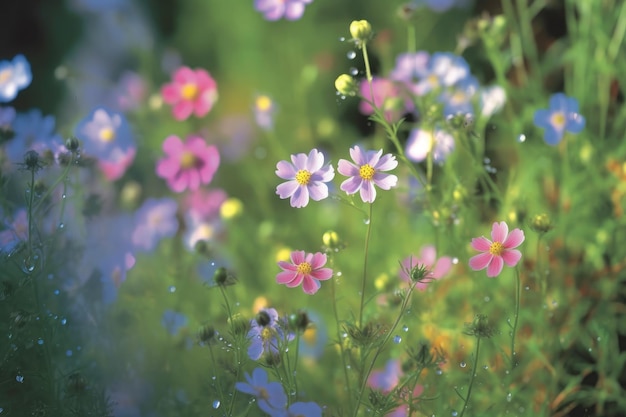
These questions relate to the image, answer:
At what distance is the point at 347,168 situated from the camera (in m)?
0.66

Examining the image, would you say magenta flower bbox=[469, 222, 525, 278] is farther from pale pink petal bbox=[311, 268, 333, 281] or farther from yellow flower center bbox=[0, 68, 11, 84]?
yellow flower center bbox=[0, 68, 11, 84]

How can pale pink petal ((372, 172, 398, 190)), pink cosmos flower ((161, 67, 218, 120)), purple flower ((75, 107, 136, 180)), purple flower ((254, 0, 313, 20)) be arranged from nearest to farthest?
pale pink petal ((372, 172, 398, 190)) < purple flower ((254, 0, 313, 20)) < purple flower ((75, 107, 136, 180)) < pink cosmos flower ((161, 67, 218, 120))

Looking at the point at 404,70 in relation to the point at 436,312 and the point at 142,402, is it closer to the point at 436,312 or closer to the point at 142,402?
the point at 436,312

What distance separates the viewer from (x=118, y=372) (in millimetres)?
872

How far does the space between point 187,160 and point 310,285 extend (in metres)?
A: 0.58

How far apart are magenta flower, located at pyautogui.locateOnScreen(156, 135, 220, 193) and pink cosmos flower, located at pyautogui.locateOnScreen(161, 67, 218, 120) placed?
8 cm

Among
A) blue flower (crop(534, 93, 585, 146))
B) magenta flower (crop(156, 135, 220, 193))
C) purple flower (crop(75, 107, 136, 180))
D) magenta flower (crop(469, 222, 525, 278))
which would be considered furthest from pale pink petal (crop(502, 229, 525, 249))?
purple flower (crop(75, 107, 136, 180))

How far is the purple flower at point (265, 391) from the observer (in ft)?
2.23

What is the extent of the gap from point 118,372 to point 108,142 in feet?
1.52

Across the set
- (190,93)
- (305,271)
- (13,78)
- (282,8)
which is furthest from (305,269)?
(190,93)

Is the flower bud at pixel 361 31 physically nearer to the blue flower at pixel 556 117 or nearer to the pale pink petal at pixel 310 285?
the pale pink petal at pixel 310 285

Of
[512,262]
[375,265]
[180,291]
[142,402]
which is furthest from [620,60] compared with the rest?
[142,402]

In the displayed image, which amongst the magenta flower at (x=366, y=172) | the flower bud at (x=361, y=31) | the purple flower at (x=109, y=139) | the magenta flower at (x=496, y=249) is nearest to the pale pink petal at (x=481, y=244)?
the magenta flower at (x=496, y=249)

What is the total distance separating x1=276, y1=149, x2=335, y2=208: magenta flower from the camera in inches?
26.8
